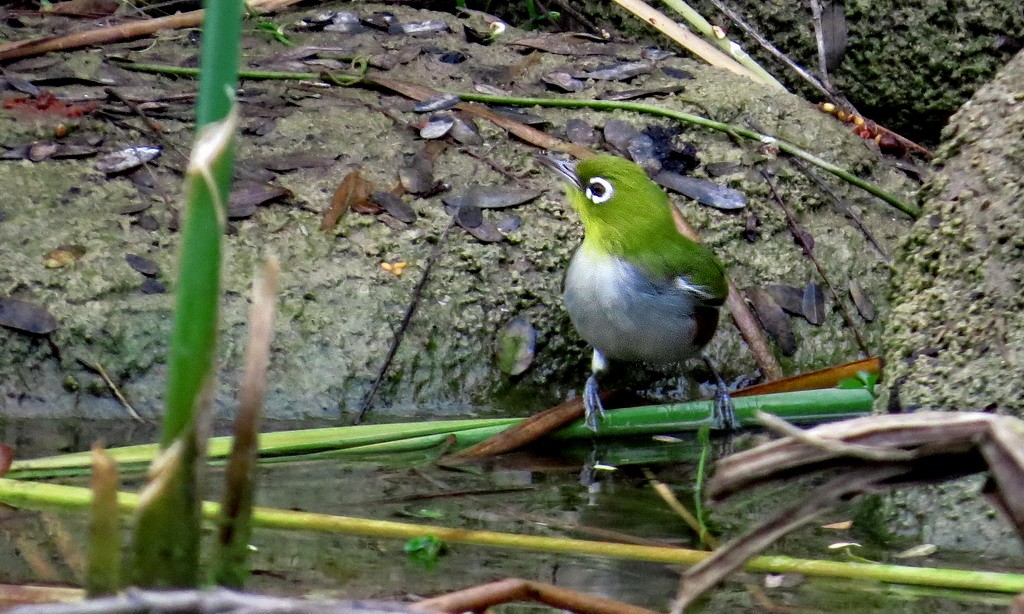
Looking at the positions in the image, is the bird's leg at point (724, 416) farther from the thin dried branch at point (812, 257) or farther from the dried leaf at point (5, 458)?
the dried leaf at point (5, 458)

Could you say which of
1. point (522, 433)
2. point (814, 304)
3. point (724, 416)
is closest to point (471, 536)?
point (522, 433)

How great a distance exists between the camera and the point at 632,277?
502 cm

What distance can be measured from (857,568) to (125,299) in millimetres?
3163

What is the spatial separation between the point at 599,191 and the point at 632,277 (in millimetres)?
419

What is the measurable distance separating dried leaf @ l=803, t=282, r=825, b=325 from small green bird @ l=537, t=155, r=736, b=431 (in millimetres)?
664

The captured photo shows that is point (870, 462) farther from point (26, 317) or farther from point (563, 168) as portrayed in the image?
point (26, 317)

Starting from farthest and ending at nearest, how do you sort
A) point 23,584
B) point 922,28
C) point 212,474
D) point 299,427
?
1. point 922,28
2. point 299,427
3. point 212,474
4. point 23,584

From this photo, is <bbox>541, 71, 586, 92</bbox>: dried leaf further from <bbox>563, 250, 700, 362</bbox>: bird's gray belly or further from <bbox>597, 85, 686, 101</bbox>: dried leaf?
<bbox>563, 250, 700, 362</bbox>: bird's gray belly

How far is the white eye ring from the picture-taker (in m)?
5.13

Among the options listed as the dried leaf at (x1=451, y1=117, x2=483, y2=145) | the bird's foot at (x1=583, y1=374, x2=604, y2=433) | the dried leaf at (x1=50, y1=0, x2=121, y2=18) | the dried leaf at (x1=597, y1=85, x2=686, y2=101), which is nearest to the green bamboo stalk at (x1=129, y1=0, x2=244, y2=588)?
the bird's foot at (x1=583, y1=374, x2=604, y2=433)

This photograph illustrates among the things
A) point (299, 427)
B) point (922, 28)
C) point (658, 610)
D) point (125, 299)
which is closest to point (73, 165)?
point (125, 299)

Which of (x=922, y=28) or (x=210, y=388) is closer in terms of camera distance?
(x=210, y=388)

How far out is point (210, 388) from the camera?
1.78 meters

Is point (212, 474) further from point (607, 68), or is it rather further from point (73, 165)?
point (607, 68)
